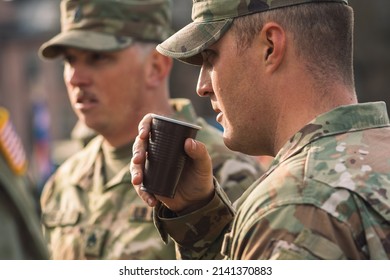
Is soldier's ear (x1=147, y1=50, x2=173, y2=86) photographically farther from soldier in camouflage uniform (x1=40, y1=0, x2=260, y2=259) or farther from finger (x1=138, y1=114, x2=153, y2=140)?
finger (x1=138, y1=114, x2=153, y2=140)

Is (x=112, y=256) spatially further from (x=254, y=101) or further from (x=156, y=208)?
(x=254, y=101)

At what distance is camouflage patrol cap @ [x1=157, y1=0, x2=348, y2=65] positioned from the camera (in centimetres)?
311

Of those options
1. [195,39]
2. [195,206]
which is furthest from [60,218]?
[195,39]

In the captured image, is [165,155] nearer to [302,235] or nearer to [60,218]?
[302,235]

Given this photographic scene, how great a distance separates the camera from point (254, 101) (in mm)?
3160

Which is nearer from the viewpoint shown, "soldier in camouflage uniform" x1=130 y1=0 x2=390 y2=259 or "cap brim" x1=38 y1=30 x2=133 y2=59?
"soldier in camouflage uniform" x1=130 y1=0 x2=390 y2=259

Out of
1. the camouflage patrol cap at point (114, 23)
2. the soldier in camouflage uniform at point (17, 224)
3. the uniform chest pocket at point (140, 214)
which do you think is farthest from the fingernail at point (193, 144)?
the camouflage patrol cap at point (114, 23)

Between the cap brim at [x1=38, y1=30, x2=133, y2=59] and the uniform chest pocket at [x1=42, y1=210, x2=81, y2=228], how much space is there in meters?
0.92

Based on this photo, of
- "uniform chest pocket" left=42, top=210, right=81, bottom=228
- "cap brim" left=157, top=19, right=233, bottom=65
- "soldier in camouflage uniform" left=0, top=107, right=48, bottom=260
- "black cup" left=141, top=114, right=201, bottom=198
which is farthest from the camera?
"uniform chest pocket" left=42, top=210, right=81, bottom=228

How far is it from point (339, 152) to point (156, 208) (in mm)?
1022

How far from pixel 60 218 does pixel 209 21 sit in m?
2.51

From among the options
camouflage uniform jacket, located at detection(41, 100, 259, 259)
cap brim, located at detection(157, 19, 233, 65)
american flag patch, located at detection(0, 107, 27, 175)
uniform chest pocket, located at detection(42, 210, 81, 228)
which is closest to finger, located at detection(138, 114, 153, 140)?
cap brim, located at detection(157, 19, 233, 65)

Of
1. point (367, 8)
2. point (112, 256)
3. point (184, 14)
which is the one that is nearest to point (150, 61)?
point (112, 256)

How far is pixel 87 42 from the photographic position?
5.56 meters
